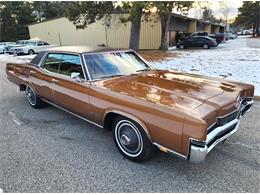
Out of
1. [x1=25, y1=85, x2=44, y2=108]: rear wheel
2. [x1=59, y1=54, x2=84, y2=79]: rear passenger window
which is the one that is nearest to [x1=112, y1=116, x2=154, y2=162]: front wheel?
[x1=59, y1=54, x2=84, y2=79]: rear passenger window

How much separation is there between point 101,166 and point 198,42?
23.4 metres

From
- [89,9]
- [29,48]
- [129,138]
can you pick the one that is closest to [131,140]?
[129,138]

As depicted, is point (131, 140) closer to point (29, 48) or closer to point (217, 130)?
point (217, 130)

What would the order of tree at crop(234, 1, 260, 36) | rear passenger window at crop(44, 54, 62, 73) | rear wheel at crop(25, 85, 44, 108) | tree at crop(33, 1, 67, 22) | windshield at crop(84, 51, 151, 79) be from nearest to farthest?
windshield at crop(84, 51, 151, 79)
rear passenger window at crop(44, 54, 62, 73)
rear wheel at crop(25, 85, 44, 108)
tree at crop(33, 1, 67, 22)
tree at crop(234, 1, 260, 36)

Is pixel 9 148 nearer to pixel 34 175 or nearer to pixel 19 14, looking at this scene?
pixel 34 175

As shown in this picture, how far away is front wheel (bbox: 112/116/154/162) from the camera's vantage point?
9.96 ft

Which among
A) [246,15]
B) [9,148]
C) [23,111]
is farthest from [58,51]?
[246,15]

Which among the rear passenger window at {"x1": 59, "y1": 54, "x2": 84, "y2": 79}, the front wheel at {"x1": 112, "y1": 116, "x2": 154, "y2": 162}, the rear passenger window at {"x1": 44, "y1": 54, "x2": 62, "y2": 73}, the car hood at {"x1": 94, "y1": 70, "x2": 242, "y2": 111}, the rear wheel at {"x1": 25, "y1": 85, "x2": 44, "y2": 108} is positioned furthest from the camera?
the rear wheel at {"x1": 25, "y1": 85, "x2": 44, "y2": 108}

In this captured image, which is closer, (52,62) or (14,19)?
(52,62)

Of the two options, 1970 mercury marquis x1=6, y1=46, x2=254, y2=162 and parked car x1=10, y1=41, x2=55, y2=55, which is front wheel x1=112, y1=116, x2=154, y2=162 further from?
parked car x1=10, y1=41, x2=55, y2=55

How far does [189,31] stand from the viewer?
113 ft

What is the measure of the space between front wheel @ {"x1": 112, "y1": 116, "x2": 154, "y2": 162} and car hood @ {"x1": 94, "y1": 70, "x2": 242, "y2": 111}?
0.40m

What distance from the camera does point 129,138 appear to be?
322cm

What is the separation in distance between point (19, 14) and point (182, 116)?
160ft
